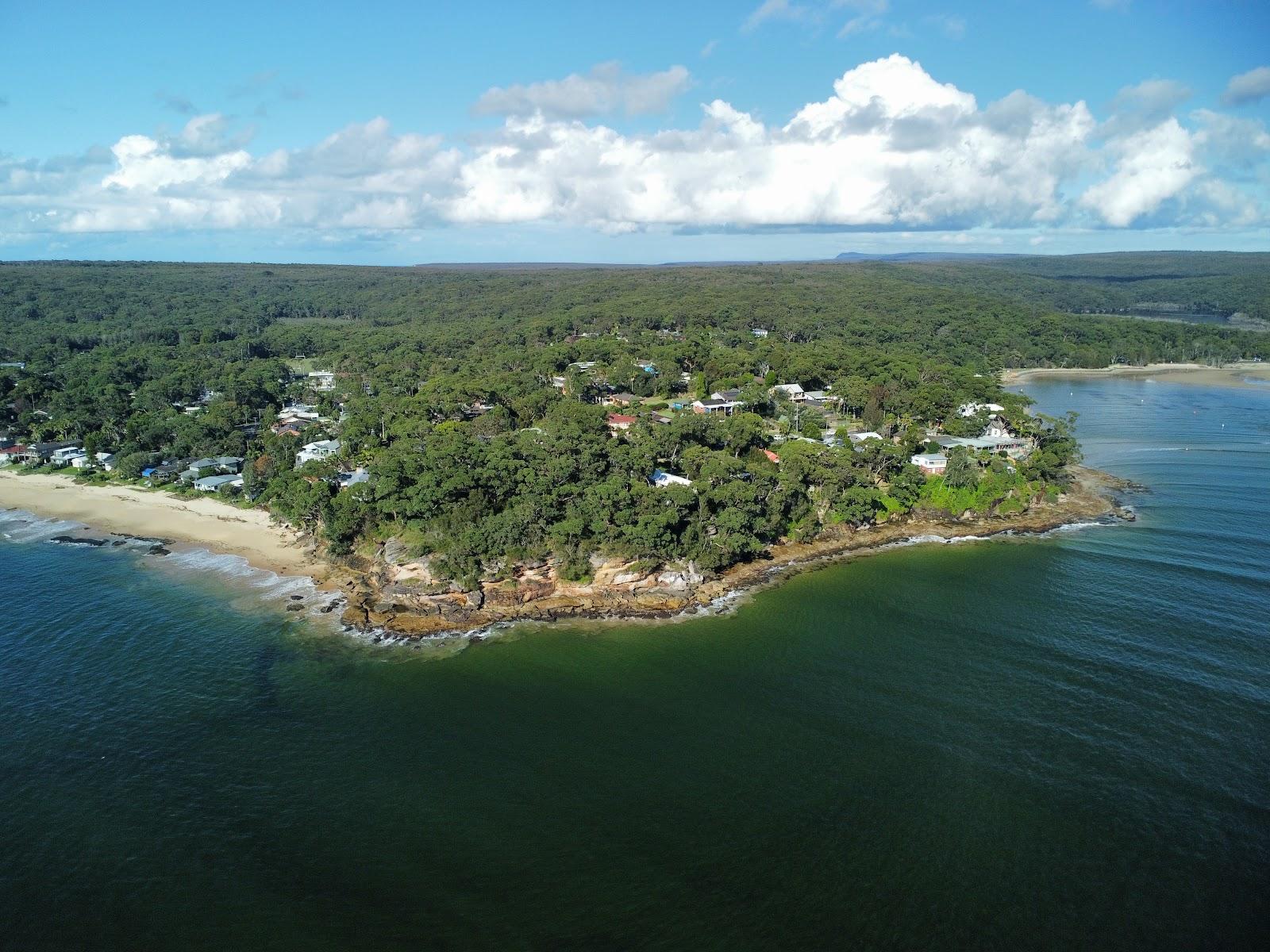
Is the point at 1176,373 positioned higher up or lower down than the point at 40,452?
higher up

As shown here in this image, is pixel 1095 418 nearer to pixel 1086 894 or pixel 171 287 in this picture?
pixel 1086 894

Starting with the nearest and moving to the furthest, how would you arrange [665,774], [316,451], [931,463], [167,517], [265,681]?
[665,774] → [265,681] → [167,517] → [931,463] → [316,451]

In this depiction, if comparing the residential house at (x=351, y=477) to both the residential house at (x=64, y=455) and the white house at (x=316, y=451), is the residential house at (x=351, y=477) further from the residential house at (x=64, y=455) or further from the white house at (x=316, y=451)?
the residential house at (x=64, y=455)

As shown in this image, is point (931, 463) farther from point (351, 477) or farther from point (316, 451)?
point (316, 451)

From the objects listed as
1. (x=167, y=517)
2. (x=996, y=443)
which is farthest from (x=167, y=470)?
(x=996, y=443)

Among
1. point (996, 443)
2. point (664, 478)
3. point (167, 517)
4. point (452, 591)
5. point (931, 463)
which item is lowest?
point (452, 591)

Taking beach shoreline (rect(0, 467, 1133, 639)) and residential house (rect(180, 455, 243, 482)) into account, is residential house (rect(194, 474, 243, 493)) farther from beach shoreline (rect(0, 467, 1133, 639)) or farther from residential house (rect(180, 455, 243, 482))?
beach shoreline (rect(0, 467, 1133, 639))
